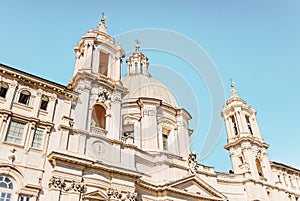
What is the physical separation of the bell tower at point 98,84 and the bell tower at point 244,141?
18205 millimetres

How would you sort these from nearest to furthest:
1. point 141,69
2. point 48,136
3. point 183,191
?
1. point 48,136
2. point 183,191
3. point 141,69

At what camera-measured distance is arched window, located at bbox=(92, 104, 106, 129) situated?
28297 mm

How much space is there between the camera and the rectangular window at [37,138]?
2066cm

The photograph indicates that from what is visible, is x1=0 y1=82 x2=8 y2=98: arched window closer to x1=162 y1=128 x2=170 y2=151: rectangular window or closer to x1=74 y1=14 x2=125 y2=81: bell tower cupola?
x1=74 y1=14 x2=125 y2=81: bell tower cupola

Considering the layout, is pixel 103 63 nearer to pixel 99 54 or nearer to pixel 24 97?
pixel 99 54

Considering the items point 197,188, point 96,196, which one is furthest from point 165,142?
point 96,196

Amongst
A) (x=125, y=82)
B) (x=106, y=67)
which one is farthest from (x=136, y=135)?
(x=125, y=82)

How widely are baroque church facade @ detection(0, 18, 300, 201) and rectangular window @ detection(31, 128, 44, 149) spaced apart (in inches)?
2.7

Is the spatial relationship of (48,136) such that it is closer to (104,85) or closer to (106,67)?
(104,85)

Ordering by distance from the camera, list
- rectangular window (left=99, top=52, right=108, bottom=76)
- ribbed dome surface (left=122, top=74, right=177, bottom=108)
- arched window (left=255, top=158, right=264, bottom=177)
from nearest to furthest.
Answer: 1. rectangular window (left=99, top=52, right=108, bottom=76)
2. arched window (left=255, top=158, right=264, bottom=177)
3. ribbed dome surface (left=122, top=74, right=177, bottom=108)

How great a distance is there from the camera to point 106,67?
32.2 meters

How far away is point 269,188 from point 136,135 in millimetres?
17424

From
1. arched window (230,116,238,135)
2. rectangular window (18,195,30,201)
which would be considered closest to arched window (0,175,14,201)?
rectangular window (18,195,30,201)

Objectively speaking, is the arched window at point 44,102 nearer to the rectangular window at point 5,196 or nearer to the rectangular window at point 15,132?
the rectangular window at point 15,132
